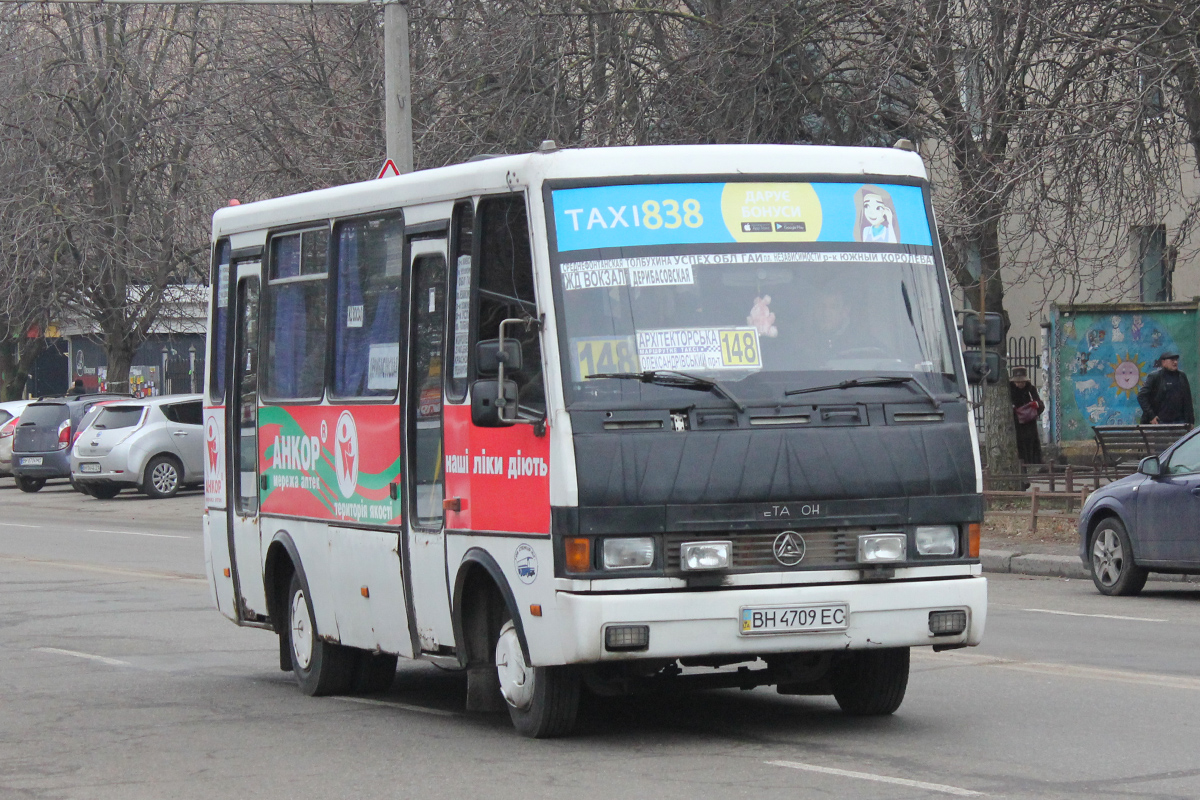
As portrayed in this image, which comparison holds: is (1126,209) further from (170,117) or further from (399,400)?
(170,117)

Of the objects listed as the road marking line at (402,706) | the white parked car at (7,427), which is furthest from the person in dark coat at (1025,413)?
the white parked car at (7,427)

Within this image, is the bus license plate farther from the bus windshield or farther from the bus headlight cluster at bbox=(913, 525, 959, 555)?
the bus windshield

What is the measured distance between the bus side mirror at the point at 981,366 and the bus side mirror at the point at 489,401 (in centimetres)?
211

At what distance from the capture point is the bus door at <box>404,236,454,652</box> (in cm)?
891

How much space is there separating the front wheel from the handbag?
38.7ft

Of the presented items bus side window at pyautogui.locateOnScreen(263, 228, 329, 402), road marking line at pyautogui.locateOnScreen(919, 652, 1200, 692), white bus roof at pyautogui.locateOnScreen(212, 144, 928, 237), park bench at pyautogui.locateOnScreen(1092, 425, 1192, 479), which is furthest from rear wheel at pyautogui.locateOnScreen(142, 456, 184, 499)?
white bus roof at pyautogui.locateOnScreen(212, 144, 928, 237)

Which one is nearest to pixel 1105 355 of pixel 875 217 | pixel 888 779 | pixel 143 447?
pixel 143 447

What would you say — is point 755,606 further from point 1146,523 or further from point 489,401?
point 1146,523

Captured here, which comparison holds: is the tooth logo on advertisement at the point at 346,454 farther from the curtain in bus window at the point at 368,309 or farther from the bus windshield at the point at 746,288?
the bus windshield at the point at 746,288

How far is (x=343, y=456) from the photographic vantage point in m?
9.91

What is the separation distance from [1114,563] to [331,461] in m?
7.85

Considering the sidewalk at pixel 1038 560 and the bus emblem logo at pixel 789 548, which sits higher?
the bus emblem logo at pixel 789 548

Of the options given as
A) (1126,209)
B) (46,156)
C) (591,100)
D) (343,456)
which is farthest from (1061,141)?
(46,156)

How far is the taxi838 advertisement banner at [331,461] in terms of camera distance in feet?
31.0
